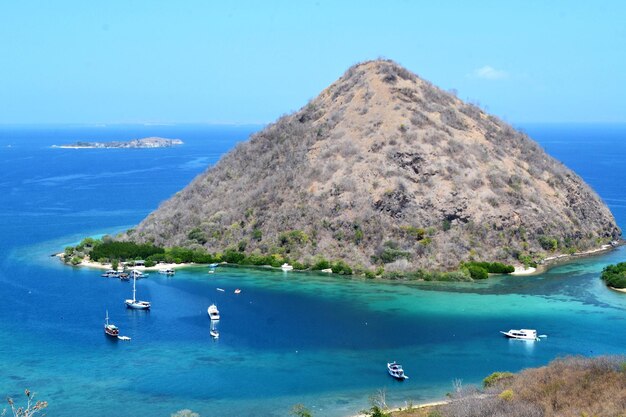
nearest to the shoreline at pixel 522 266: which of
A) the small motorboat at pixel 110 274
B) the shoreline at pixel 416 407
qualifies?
the small motorboat at pixel 110 274

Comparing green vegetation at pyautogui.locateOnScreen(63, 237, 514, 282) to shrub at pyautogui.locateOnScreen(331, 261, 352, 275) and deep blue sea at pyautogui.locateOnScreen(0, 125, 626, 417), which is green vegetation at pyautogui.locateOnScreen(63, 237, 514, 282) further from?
deep blue sea at pyautogui.locateOnScreen(0, 125, 626, 417)

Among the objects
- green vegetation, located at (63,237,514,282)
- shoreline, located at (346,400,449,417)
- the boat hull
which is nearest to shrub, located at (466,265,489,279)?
green vegetation, located at (63,237,514,282)

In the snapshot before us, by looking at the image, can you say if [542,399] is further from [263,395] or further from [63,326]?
[63,326]

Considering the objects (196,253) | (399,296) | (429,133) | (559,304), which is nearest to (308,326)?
(399,296)

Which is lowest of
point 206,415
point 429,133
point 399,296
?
point 206,415

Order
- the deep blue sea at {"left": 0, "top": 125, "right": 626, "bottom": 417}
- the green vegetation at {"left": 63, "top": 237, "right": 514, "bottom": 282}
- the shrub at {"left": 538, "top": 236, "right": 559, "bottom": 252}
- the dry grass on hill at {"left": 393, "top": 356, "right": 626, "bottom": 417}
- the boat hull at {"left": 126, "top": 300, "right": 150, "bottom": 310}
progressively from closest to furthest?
1. the dry grass on hill at {"left": 393, "top": 356, "right": 626, "bottom": 417}
2. the deep blue sea at {"left": 0, "top": 125, "right": 626, "bottom": 417}
3. the boat hull at {"left": 126, "top": 300, "right": 150, "bottom": 310}
4. the green vegetation at {"left": 63, "top": 237, "right": 514, "bottom": 282}
5. the shrub at {"left": 538, "top": 236, "right": 559, "bottom": 252}

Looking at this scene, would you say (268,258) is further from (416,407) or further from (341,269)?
(416,407)

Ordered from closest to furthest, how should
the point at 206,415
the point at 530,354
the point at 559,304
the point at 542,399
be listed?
the point at 542,399, the point at 206,415, the point at 530,354, the point at 559,304
